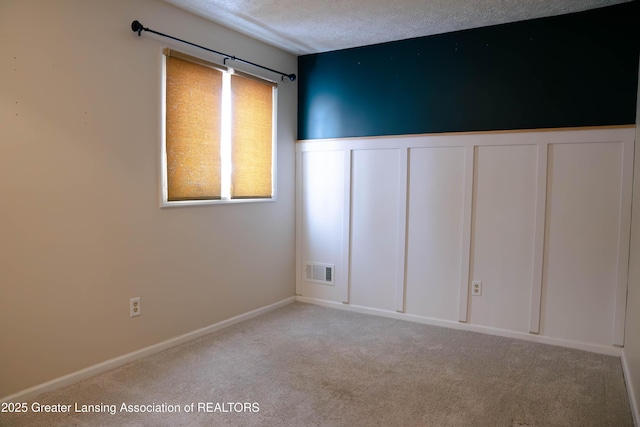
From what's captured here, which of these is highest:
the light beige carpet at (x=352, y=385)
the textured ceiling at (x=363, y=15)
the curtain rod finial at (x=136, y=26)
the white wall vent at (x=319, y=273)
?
the textured ceiling at (x=363, y=15)

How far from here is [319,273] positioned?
14.2ft

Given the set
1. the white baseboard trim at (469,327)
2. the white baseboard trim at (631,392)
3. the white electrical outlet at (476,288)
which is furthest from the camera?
the white electrical outlet at (476,288)

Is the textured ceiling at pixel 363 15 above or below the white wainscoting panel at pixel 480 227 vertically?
above

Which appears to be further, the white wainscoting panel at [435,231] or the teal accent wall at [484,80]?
the white wainscoting panel at [435,231]

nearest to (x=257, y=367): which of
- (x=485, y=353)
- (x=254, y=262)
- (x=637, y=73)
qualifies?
(x=254, y=262)

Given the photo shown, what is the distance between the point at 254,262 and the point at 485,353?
6.60 feet

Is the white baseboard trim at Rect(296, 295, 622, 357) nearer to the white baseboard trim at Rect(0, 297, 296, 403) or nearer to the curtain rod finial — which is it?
the white baseboard trim at Rect(0, 297, 296, 403)

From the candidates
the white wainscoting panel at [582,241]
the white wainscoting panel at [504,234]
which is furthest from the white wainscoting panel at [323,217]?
the white wainscoting panel at [582,241]

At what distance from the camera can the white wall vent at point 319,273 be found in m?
4.25

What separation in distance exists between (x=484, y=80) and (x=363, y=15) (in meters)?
1.09

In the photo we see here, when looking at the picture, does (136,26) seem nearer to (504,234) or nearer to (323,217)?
(323,217)

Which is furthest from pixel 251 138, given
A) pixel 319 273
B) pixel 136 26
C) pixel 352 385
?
pixel 352 385

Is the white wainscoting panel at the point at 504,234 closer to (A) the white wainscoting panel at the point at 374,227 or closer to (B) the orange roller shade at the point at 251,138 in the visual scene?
(A) the white wainscoting panel at the point at 374,227

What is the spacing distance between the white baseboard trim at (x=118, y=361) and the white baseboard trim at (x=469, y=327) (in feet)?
2.45
